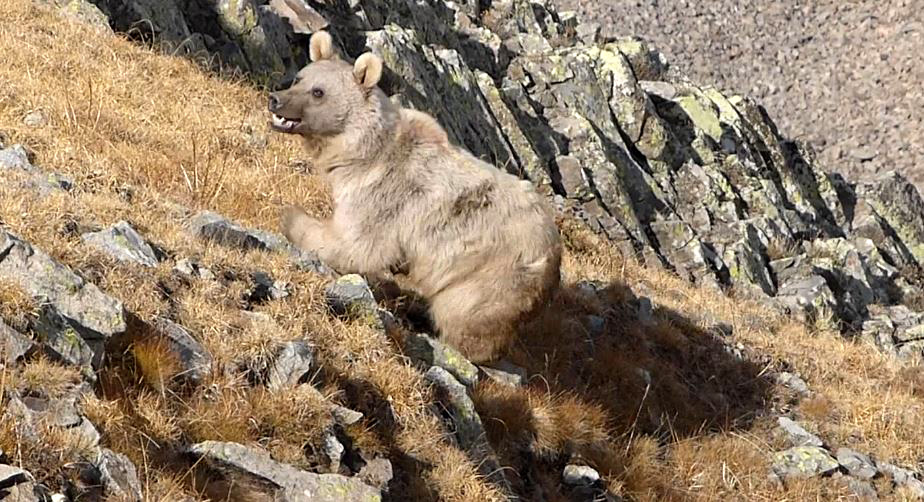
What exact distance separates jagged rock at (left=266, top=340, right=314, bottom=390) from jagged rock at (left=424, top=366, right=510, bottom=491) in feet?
3.51

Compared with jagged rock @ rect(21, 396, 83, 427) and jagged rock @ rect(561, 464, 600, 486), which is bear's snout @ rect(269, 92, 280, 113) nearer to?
jagged rock @ rect(561, 464, 600, 486)

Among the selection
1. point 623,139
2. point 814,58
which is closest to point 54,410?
point 623,139

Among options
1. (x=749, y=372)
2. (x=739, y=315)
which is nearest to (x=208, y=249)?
(x=749, y=372)

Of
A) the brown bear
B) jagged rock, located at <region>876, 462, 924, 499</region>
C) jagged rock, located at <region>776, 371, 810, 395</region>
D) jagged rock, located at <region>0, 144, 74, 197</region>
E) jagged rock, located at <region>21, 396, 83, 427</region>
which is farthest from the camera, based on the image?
jagged rock, located at <region>776, 371, 810, 395</region>

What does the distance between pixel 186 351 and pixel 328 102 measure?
3.00m

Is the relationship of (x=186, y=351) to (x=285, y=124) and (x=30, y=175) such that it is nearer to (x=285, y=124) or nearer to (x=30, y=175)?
(x=30, y=175)

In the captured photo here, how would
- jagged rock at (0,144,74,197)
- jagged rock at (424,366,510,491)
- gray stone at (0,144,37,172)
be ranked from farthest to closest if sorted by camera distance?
gray stone at (0,144,37,172) < jagged rock at (0,144,74,197) < jagged rock at (424,366,510,491)

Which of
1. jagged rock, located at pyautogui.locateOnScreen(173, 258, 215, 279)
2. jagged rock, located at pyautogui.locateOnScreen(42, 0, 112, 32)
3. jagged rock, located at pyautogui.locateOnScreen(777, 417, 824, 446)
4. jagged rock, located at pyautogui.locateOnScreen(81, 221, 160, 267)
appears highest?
jagged rock, located at pyautogui.locateOnScreen(81, 221, 160, 267)

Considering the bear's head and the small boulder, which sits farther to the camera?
the bear's head

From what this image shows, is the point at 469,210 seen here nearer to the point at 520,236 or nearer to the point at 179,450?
the point at 520,236

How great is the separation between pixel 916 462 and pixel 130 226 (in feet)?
28.6

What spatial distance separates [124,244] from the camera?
6.53m

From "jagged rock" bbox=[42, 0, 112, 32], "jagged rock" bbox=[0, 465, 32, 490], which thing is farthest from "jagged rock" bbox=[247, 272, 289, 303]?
"jagged rock" bbox=[42, 0, 112, 32]

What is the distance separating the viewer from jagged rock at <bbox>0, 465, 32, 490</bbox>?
432cm
